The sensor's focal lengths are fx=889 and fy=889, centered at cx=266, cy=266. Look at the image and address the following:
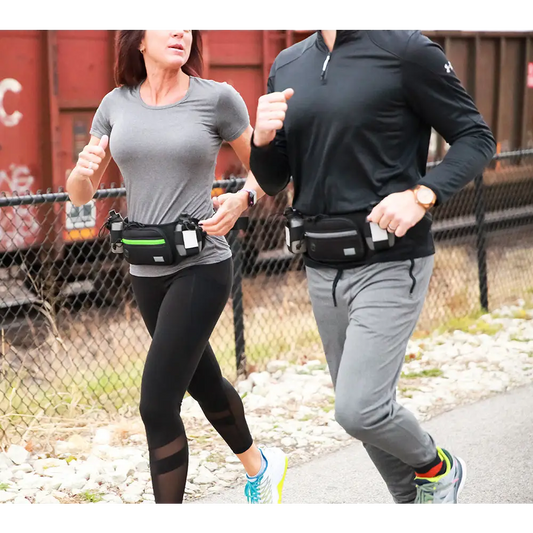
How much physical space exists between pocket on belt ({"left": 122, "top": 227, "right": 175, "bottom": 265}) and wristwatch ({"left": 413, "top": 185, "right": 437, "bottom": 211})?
0.94 m

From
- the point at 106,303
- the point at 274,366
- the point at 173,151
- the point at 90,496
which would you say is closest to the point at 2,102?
the point at 106,303

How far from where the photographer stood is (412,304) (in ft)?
9.82

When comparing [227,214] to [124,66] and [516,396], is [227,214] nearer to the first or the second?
[124,66]

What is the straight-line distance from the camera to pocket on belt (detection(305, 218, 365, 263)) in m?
2.95

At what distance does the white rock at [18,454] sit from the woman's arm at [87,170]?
5.09 ft

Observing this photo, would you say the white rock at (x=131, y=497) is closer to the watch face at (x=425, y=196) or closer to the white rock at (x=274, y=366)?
the watch face at (x=425, y=196)

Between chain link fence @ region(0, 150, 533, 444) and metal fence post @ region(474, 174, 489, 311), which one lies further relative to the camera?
metal fence post @ region(474, 174, 489, 311)

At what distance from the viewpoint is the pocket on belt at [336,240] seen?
2947mm

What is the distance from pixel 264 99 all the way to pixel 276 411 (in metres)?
2.87

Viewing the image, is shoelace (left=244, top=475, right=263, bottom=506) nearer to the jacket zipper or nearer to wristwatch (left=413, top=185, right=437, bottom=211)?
wristwatch (left=413, top=185, right=437, bottom=211)

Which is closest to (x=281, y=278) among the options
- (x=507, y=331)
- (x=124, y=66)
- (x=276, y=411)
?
(x=507, y=331)

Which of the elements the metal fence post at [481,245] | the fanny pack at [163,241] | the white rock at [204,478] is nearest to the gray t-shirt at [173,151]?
the fanny pack at [163,241]

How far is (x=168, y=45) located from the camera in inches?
130

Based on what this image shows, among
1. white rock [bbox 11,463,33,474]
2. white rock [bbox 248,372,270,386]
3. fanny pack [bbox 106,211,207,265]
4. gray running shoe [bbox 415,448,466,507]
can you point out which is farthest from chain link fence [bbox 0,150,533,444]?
gray running shoe [bbox 415,448,466,507]
